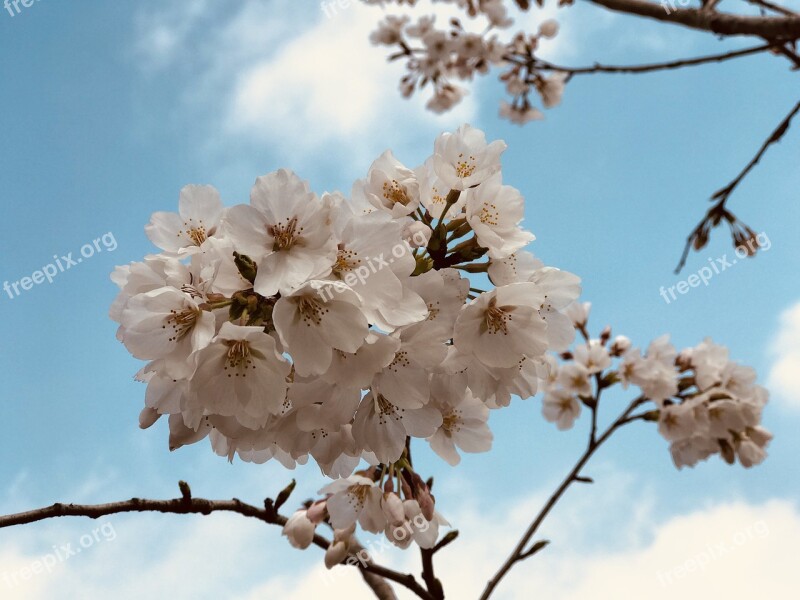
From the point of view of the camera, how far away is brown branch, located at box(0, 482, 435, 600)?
4.86 feet

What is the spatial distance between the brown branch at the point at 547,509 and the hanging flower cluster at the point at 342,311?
3.18 ft

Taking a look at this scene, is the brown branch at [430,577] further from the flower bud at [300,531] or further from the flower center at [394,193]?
the flower center at [394,193]

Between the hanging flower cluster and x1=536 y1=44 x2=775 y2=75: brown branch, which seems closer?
the hanging flower cluster

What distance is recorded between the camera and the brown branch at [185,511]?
4.86ft

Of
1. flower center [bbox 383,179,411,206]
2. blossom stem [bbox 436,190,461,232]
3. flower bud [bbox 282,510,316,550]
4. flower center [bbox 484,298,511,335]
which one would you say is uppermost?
flower center [bbox 383,179,411,206]

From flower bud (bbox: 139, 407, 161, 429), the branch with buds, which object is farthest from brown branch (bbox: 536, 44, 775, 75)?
flower bud (bbox: 139, 407, 161, 429)

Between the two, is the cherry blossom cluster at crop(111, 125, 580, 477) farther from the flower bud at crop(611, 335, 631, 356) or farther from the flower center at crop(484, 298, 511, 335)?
the flower bud at crop(611, 335, 631, 356)

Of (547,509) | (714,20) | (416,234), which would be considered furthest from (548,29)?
(416,234)

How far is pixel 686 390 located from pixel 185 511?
293 cm

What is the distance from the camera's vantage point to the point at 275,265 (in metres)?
1.12

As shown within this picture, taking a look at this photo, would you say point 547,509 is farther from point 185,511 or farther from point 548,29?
point 548,29

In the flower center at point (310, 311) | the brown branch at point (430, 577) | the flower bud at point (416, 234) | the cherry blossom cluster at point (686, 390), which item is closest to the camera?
the flower center at point (310, 311)

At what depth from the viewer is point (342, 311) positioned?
1.09 meters

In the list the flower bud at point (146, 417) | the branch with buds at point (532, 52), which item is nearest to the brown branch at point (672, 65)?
the branch with buds at point (532, 52)
